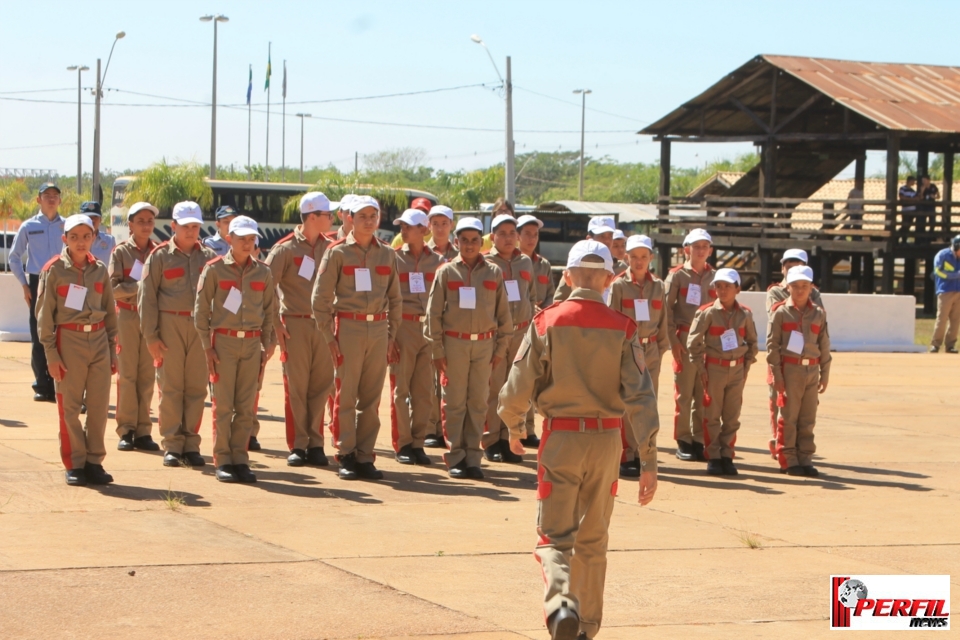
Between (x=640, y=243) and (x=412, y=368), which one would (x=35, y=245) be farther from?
(x=640, y=243)

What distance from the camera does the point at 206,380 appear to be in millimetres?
10484

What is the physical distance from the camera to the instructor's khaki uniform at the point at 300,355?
10641mm

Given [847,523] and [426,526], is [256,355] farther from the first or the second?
[847,523]

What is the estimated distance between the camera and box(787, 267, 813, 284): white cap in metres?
11.1

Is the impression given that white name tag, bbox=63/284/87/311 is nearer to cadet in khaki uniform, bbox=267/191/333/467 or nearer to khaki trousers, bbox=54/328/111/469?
khaki trousers, bbox=54/328/111/469

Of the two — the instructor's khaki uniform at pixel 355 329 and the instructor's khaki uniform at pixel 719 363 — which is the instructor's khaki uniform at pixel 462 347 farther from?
the instructor's khaki uniform at pixel 719 363

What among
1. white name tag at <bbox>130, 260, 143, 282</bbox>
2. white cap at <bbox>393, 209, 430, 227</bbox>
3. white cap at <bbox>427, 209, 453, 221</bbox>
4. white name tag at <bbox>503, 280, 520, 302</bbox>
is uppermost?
white cap at <bbox>427, 209, 453, 221</bbox>

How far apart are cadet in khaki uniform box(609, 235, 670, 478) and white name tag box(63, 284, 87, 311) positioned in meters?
4.18

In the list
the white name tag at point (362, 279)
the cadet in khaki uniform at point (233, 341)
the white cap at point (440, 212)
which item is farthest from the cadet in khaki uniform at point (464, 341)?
the cadet in khaki uniform at point (233, 341)

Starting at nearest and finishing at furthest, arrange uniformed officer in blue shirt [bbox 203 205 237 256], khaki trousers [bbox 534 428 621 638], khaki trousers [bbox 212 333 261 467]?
khaki trousers [bbox 534 428 621 638], khaki trousers [bbox 212 333 261 467], uniformed officer in blue shirt [bbox 203 205 237 256]

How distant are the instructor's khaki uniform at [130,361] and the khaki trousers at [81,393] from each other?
1.65m

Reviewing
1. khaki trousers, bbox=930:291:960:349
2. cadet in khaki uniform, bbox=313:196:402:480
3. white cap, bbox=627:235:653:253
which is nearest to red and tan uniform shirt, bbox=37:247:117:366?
cadet in khaki uniform, bbox=313:196:402:480

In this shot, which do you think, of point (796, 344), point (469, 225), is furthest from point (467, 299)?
point (796, 344)

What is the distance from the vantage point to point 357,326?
10.1 m
